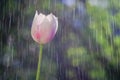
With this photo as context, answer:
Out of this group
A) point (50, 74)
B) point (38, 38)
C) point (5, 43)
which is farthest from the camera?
point (5, 43)

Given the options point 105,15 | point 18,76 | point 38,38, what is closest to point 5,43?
point 18,76

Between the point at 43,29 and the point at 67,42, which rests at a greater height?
the point at 43,29

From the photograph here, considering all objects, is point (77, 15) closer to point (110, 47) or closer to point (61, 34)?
point (61, 34)

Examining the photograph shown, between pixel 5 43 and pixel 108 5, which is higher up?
pixel 108 5

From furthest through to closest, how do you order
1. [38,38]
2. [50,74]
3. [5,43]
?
[5,43] → [50,74] → [38,38]

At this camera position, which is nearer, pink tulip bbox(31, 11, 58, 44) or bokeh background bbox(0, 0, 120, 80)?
pink tulip bbox(31, 11, 58, 44)
